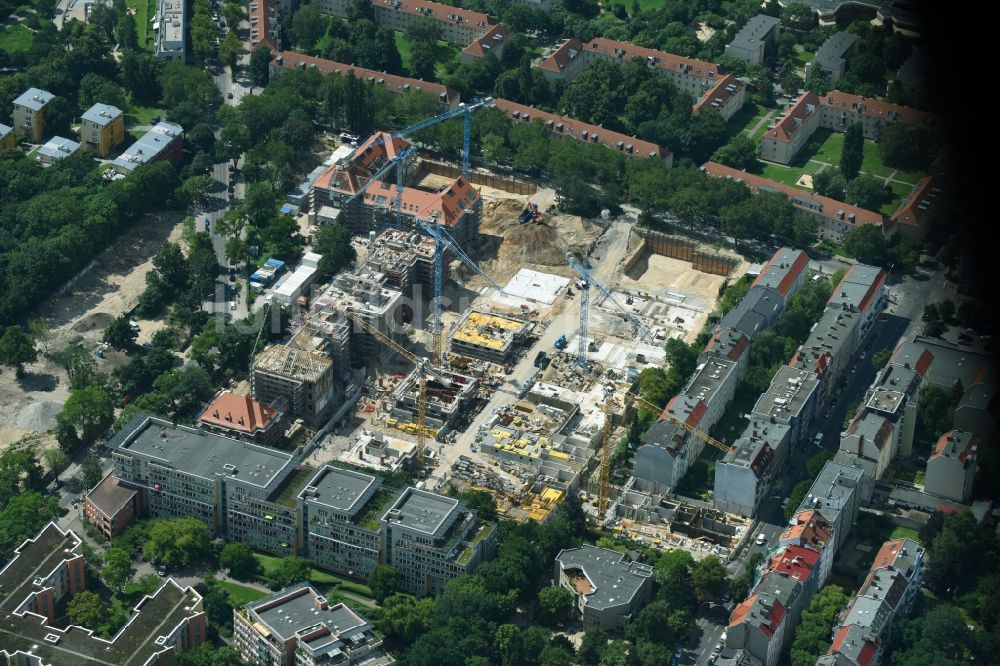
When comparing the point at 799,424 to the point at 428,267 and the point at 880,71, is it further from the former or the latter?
the point at 880,71

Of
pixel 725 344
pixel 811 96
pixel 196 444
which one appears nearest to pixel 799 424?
pixel 725 344

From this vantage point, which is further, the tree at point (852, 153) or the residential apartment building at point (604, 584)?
the tree at point (852, 153)

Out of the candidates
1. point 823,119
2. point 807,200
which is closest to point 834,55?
point 823,119

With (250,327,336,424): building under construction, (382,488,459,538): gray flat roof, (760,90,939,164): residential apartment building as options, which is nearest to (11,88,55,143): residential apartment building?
(250,327,336,424): building under construction

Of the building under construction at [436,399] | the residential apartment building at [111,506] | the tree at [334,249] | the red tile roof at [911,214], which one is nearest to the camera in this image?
the residential apartment building at [111,506]

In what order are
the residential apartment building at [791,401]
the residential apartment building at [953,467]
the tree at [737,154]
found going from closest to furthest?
the residential apartment building at [953,467], the residential apartment building at [791,401], the tree at [737,154]

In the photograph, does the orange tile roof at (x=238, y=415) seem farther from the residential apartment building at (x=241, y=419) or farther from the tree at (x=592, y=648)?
the tree at (x=592, y=648)

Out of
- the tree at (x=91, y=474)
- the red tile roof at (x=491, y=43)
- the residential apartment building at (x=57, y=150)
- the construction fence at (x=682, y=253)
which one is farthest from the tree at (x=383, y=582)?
the red tile roof at (x=491, y=43)
